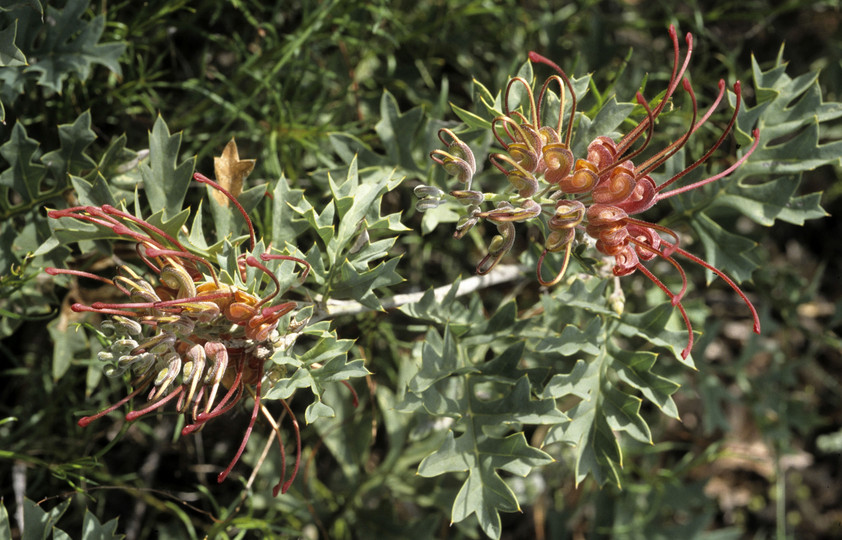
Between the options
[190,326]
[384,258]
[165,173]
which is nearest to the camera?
[190,326]

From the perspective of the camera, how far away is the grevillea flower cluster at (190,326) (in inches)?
36.3

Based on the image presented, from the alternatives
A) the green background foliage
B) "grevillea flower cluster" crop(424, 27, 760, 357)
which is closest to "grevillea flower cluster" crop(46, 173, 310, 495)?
the green background foliage

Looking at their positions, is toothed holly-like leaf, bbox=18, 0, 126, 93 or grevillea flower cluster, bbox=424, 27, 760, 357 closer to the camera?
grevillea flower cluster, bbox=424, 27, 760, 357

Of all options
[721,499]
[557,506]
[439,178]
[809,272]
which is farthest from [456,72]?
[721,499]

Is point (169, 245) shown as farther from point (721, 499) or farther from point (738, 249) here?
point (721, 499)

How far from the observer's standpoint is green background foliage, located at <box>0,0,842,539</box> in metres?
1.14

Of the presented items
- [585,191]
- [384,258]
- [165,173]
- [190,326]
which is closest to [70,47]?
[165,173]

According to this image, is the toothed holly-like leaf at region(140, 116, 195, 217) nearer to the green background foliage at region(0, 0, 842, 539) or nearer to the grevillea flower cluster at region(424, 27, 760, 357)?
the green background foliage at region(0, 0, 842, 539)

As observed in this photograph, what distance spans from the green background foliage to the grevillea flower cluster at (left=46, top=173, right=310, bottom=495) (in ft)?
0.17

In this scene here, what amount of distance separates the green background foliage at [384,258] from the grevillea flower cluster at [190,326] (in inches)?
2.0

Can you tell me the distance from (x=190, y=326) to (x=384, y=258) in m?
0.70

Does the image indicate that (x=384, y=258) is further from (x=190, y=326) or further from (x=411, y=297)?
(x=190, y=326)

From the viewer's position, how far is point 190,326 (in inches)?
37.0

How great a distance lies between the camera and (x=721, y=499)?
223cm
